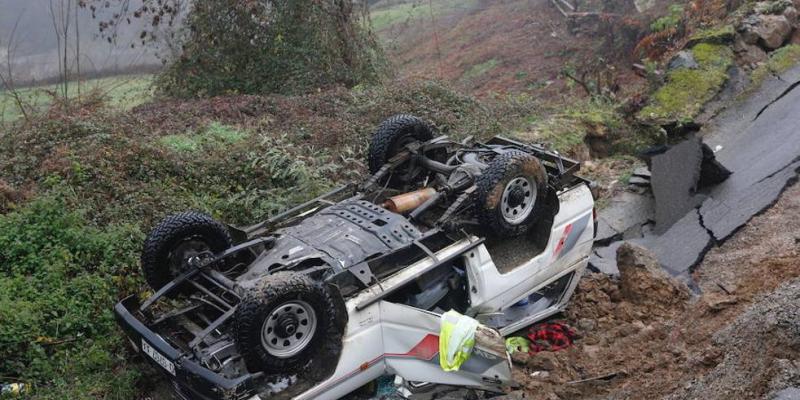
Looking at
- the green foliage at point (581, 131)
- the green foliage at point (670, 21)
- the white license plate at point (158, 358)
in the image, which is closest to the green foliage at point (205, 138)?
the green foliage at point (581, 131)

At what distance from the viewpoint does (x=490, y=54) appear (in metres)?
20.9

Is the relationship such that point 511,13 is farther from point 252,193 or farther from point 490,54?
point 252,193

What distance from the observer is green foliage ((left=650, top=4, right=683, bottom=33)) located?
46.6 ft

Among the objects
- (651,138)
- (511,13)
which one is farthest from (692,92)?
(511,13)

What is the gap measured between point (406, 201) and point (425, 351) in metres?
1.39

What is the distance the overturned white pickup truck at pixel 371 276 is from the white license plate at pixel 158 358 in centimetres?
1

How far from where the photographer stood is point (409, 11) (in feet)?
85.1

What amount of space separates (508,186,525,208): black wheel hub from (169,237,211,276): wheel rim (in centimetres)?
249

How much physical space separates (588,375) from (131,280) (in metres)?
4.25

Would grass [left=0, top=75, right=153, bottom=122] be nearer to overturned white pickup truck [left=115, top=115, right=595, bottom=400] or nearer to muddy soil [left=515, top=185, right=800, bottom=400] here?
overturned white pickup truck [left=115, top=115, right=595, bottom=400]

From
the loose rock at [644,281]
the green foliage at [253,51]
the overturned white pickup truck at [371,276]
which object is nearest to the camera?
the overturned white pickup truck at [371,276]

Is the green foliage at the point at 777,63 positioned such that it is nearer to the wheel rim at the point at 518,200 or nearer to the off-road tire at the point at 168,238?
the wheel rim at the point at 518,200

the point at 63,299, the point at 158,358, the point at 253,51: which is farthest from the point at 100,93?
the point at 158,358

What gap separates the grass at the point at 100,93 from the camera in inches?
432
